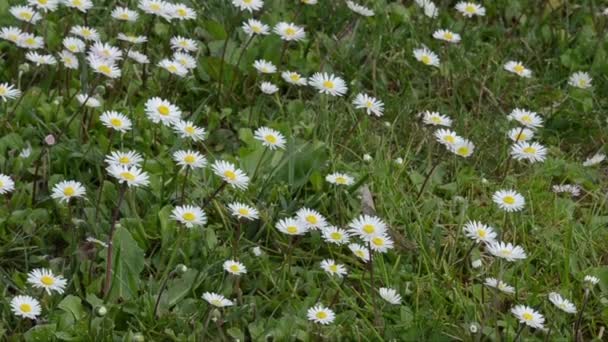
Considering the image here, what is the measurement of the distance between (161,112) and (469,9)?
1.51m

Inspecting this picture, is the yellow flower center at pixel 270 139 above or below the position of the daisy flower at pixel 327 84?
below

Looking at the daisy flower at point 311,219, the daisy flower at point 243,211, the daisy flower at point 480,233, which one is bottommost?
the daisy flower at point 243,211

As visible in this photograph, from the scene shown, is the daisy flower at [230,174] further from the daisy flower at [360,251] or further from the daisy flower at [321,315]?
the daisy flower at [321,315]

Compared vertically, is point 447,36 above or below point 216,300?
above

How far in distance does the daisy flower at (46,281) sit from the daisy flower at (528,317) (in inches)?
43.2

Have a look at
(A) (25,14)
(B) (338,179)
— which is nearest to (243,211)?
(B) (338,179)

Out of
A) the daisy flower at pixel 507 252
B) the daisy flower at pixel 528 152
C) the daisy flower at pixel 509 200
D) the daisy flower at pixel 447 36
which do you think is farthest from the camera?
the daisy flower at pixel 447 36

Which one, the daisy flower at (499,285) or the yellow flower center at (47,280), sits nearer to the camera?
the yellow flower center at (47,280)

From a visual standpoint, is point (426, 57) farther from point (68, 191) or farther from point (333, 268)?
point (68, 191)

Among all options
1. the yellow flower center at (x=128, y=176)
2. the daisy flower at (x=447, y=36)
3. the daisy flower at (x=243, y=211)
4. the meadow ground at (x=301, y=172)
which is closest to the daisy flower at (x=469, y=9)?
the meadow ground at (x=301, y=172)

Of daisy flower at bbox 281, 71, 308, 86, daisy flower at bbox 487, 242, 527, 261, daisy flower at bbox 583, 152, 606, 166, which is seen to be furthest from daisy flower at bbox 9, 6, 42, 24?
daisy flower at bbox 583, 152, 606, 166

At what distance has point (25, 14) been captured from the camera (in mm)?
3719

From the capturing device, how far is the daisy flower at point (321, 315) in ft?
8.96

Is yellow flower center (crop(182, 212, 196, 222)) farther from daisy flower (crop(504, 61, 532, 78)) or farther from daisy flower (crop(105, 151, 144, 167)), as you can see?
daisy flower (crop(504, 61, 532, 78))
